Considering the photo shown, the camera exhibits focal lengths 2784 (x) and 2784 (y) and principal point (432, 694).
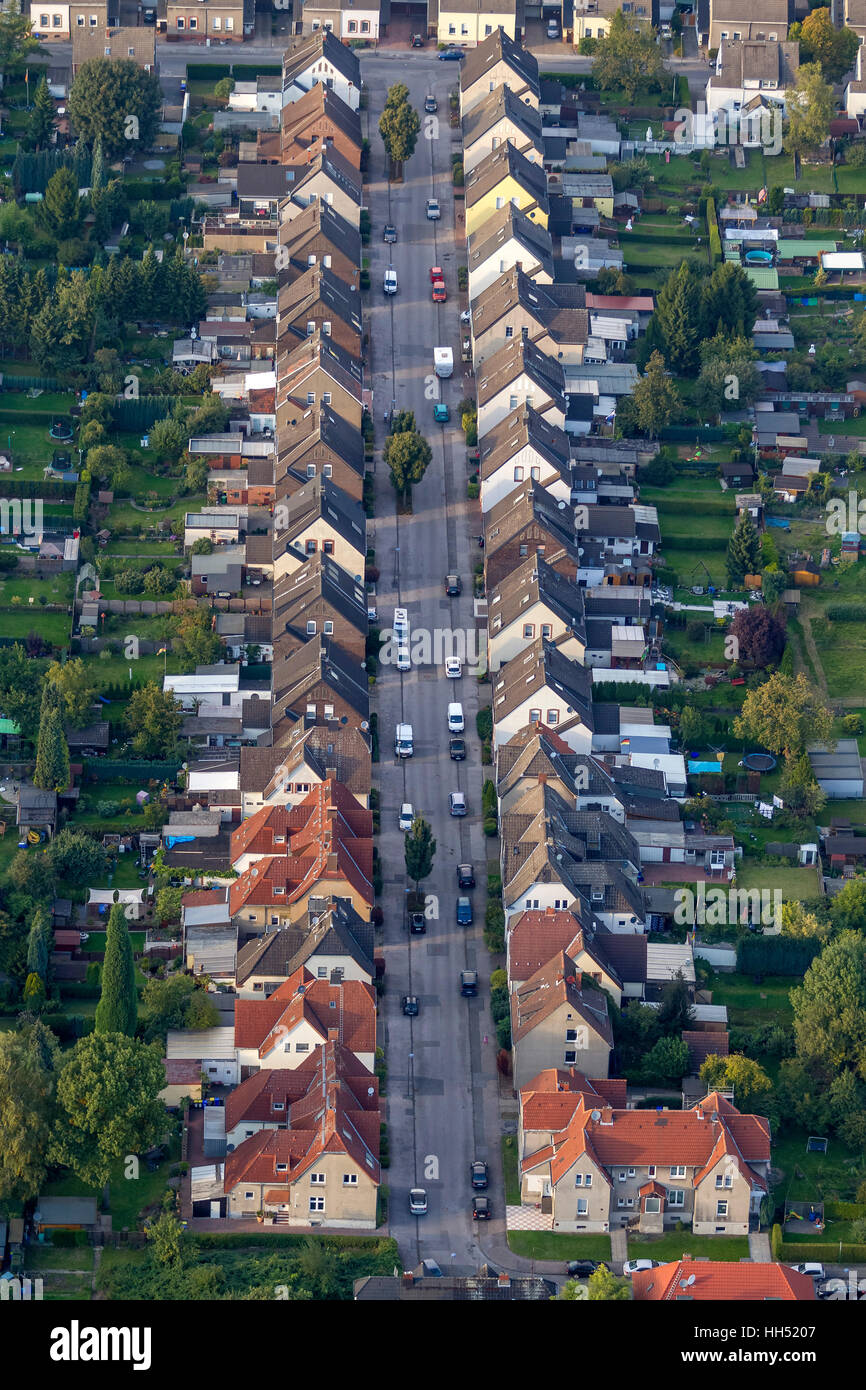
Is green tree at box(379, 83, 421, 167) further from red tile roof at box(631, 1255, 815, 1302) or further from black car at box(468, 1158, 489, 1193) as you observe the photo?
red tile roof at box(631, 1255, 815, 1302)

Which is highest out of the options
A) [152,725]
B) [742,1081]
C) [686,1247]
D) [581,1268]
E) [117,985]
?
[152,725]

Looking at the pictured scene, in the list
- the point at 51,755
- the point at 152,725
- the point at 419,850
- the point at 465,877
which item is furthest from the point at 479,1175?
the point at 152,725

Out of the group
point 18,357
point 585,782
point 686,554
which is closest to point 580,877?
point 585,782

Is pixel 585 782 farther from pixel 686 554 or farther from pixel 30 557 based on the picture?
pixel 30 557

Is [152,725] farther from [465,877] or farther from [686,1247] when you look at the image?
[686,1247]

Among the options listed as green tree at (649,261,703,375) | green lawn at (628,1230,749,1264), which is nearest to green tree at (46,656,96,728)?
green lawn at (628,1230,749,1264)

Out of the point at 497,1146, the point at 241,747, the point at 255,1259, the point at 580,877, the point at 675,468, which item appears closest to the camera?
the point at 255,1259

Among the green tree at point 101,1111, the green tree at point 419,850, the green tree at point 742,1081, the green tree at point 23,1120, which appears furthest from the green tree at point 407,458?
the green tree at point 23,1120
